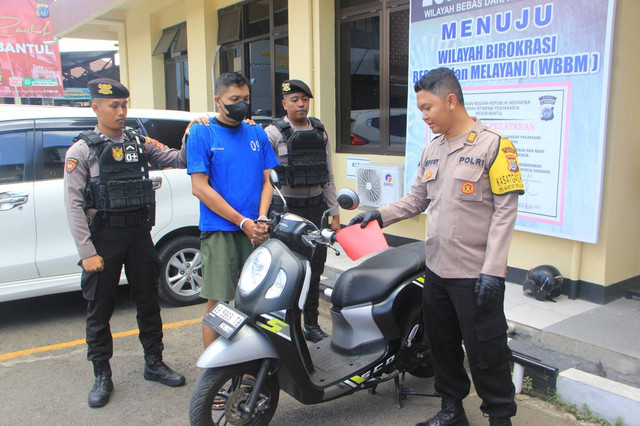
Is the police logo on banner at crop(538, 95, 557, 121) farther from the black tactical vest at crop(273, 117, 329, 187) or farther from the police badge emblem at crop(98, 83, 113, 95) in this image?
the police badge emblem at crop(98, 83, 113, 95)

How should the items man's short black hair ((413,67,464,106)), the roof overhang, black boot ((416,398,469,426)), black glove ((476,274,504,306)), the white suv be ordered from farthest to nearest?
the roof overhang, the white suv, black boot ((416,398,469,426)), man's short black hair ((413,67,464,106)), black glove ((476,274,504,306))

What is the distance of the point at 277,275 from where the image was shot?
288cm

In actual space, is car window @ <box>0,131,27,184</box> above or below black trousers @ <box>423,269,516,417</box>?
above

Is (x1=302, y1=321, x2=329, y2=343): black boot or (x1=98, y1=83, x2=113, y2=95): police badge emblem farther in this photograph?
(x1=302, y1=321, x2=329, y2=343): black boot

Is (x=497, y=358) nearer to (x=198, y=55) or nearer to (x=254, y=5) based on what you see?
(x=254, y=5)

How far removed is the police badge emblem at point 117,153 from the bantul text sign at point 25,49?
44.0 feet

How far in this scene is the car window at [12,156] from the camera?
14.9 ft

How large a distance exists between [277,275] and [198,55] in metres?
8.19

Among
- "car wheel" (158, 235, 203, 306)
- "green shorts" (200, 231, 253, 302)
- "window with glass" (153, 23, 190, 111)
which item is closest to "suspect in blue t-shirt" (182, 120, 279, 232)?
"green shorts" (200, 231, 253, 302)

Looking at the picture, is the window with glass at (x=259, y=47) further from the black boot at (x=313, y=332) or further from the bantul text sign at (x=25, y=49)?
the bantul text sign at (x=25, y=49)

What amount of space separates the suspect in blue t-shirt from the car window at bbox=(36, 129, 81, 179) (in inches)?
75.9

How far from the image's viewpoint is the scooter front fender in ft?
8.80

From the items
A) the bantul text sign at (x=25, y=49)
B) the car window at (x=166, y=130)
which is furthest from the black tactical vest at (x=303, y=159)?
the bantul text sign at (x=25, y=49)

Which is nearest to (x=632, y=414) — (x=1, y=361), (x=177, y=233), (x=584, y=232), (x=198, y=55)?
(x=584, y=232)
